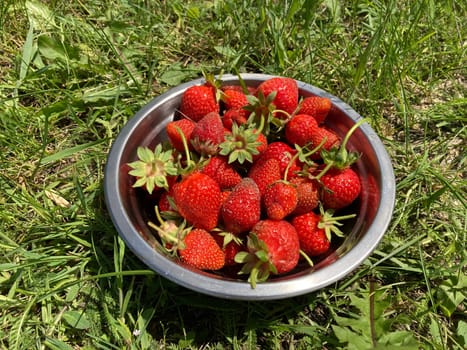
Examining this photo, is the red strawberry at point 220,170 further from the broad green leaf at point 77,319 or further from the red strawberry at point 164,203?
the broad green leaf at point 77,319

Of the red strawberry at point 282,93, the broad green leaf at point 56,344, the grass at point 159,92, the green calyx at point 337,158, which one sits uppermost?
the red strawberry at point 282,93

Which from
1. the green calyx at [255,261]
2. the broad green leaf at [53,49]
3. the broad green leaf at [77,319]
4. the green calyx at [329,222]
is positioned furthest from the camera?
the broad green leaf at [53,49]

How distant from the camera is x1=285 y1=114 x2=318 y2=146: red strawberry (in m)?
1.00

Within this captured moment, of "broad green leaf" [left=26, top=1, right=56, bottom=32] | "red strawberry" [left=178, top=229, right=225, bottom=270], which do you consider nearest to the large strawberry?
"red strawberry" [left=178, top=229, right=225, bottom=270]

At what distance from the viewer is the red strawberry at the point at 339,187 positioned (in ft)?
3.06

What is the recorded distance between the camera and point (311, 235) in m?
0.93

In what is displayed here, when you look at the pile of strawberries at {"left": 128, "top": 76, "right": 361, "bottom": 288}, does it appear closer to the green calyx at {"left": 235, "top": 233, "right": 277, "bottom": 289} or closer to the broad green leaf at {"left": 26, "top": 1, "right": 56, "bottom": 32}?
the green calyx at {"left": 235, "top": 233, "right": 277, "bottom": 289}

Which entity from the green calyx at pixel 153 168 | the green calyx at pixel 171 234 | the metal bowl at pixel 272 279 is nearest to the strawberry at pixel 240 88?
the metal bowl at pixel 272 279

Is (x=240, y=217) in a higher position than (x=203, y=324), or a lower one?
higher

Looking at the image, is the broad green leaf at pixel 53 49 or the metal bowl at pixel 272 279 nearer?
the metal bowl at pixel 272 279

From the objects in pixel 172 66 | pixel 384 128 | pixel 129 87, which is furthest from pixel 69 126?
pixel 384 128

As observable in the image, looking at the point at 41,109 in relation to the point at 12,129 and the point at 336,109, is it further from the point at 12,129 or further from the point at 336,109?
the point at 336,109

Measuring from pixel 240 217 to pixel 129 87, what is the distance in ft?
2.20

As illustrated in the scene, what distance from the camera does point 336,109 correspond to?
3.61 ft
